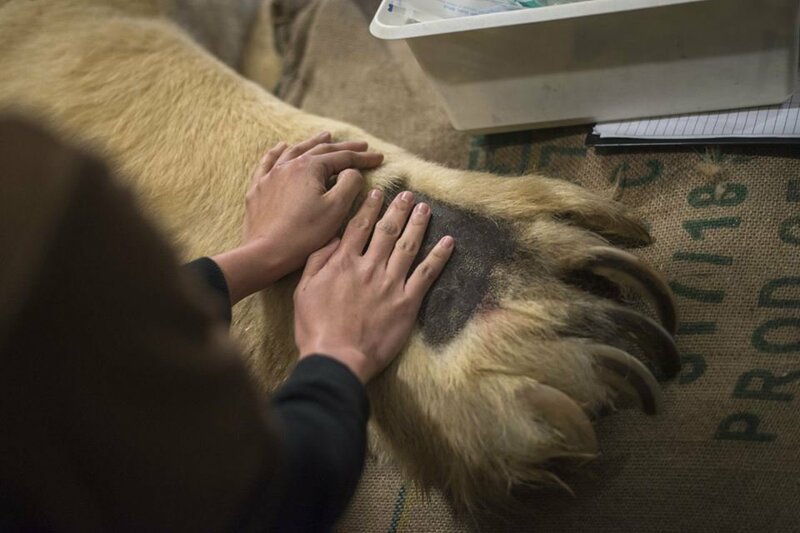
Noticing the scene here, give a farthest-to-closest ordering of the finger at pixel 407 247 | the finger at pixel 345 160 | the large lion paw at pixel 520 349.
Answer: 1. the finger at pixel 345 160
2. the finger at pixel 407 247
3. the large lion paw at pixel 520 349

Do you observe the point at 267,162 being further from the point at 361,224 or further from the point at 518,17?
the point at 518,17

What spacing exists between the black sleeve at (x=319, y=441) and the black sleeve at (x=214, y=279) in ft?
0.42

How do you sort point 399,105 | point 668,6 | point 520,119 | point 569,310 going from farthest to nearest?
point 399,105
point 520,119
point 668,6
point 569,310

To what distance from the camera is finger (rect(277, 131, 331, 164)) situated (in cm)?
88

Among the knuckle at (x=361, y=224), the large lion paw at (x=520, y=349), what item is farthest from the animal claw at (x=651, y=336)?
the knuckle at (x=361, y=224)

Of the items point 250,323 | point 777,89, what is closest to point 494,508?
point 250,323

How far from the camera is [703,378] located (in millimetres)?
759

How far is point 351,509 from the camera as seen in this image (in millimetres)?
848

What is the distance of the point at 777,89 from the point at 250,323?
2.11 feet

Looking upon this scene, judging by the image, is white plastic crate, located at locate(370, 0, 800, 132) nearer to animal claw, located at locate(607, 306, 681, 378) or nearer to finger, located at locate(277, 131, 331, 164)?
finger, located at locate(277, 131, 331, 164)

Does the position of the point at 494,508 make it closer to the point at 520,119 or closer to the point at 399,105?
Answer: the point at 520,119

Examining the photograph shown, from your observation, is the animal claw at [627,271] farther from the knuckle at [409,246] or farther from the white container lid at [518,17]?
the white container lid at [518,17]

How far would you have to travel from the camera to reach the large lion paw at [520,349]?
0.64 m

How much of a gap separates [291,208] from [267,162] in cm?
10
